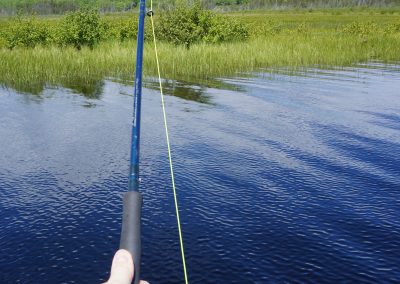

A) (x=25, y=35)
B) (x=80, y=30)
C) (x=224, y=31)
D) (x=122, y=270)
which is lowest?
(x=122, y=270)

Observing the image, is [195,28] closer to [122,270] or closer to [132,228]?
[132,228]

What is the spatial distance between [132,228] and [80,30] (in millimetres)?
25284

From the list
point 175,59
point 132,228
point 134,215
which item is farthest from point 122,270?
point 175,59

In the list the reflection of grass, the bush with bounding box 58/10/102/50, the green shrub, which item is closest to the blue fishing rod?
the reflection of grass

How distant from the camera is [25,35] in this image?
2594 centimetres

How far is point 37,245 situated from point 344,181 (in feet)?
17.6

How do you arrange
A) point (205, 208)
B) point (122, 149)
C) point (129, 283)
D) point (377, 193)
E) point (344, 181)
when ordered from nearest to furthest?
point (129, 283), point (205, 208), point (377, 193), point (344, 181), point (122, 149)

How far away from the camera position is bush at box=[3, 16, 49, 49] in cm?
2569

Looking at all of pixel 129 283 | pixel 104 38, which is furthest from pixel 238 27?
pixel 129 283

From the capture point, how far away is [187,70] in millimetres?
22562

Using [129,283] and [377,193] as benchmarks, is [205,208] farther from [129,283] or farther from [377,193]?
[129,283]

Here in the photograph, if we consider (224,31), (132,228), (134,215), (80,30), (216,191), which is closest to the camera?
(132,228)

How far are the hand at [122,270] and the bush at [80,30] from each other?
25313mm

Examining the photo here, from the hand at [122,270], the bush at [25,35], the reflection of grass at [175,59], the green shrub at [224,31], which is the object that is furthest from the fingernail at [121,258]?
the green shrub at [224,31]
